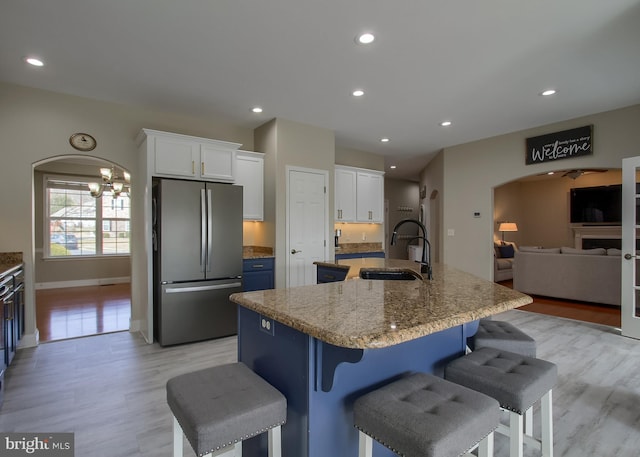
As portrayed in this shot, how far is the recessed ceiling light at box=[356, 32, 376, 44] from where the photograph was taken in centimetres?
263

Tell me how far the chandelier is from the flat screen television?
32.6ft

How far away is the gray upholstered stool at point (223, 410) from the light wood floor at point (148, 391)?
924mm

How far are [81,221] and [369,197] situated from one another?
6.50 m

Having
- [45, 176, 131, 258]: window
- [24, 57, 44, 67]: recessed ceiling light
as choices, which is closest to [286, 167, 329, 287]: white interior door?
[24, 57, 44, 67]: recessed ceiling light

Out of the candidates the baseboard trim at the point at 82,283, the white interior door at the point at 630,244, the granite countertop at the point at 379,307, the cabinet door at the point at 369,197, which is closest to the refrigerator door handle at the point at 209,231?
the granite countertop at the point at 379,307

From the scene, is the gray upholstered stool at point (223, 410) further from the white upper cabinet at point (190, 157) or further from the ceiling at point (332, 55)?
the white upper cabinet at point (190, 157)

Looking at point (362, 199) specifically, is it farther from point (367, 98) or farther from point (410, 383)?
point (410, 383)

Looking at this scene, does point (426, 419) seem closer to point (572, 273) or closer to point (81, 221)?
point (572, 273)

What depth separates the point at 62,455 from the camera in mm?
1882

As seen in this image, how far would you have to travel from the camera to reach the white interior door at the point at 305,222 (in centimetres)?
470

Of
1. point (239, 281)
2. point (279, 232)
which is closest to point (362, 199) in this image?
point (279, 232)

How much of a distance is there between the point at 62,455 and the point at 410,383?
2.00m

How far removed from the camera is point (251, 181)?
4.70 metres

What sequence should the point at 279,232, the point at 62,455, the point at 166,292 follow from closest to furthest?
the point at 62,455
the point at 166,292
the point at 279,232
